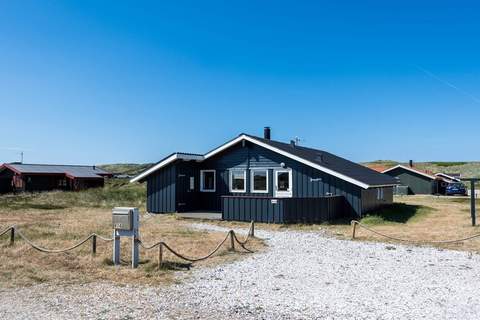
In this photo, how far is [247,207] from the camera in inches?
765

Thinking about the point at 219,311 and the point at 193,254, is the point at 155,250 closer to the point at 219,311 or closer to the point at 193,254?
the point at 193,254

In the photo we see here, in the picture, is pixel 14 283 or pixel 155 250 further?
pixel 155 250

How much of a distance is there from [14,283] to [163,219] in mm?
12280

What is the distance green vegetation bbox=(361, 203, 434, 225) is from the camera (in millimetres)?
19641

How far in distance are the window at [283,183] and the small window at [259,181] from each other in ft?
2.08

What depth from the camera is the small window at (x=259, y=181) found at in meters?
22.2

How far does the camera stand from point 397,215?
2275cm

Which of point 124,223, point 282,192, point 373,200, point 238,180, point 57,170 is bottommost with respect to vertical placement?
point 373,200

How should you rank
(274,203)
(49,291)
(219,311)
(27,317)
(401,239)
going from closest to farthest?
(27,317), (219,311), (49,291), (401,239), (274,203)

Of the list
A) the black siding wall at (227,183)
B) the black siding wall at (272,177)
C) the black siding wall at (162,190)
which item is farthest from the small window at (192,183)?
the black siding wall at (162,190)

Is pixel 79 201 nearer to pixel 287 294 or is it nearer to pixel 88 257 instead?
pixel 88 257

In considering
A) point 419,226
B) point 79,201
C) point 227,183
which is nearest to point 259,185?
point 227,183

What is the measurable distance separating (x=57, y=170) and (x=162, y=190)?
30466 millimetres

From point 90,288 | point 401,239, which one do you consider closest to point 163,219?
point 401,239
